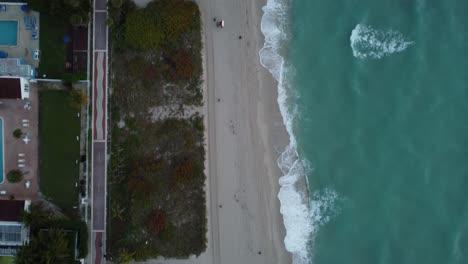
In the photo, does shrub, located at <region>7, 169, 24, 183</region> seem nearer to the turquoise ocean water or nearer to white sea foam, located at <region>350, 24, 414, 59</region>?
the turquoise ocean water

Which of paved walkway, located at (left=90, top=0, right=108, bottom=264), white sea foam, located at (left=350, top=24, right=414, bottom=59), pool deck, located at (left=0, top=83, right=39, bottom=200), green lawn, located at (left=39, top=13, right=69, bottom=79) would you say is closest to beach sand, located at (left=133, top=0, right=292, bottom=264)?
paved walkway, located at (left=90, top=0, right=108, bottom=264)

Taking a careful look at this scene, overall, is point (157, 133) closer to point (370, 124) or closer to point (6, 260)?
point (6, 260)

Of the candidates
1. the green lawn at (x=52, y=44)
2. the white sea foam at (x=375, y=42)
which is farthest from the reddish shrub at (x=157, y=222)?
the white sea foam at (x=375, y=42)

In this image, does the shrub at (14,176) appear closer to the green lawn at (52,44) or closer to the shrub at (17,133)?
the shrub at (17,133)

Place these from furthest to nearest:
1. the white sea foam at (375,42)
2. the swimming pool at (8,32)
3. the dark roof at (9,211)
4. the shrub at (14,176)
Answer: the white sea foam at (375,42) < the swimming pool at (8,32) < the shrub at (14,176) < the dark roof at (9,211)

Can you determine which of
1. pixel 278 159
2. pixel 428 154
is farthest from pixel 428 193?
pixel 278 159
